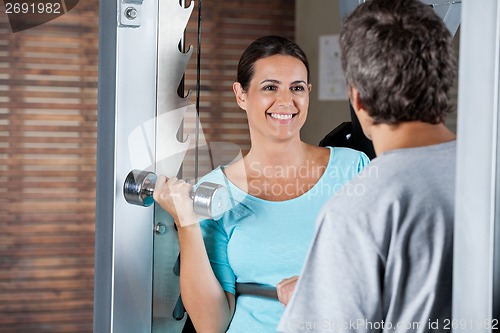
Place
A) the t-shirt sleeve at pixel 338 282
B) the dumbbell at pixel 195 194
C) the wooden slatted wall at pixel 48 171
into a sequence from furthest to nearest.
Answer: the wooden slatted wall at pixel 48 171 < the dumbbell at pixel 195 194 < the t-shirt sleeve at pixel 338 282

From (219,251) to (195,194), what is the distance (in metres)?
0.10

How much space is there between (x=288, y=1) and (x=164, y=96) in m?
1.50

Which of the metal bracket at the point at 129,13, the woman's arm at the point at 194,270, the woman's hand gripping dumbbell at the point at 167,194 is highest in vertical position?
the metal bracket at the point at 129,13

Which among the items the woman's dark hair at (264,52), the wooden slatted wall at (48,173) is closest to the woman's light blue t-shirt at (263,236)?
the woman's dark hair at (264,52)

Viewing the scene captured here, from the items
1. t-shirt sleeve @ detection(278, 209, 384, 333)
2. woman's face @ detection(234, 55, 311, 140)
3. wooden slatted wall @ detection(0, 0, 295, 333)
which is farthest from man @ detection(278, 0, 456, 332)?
wooden slatted wall @ detection(0, 0, 295, 333)

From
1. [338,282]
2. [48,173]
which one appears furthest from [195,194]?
[48,173]

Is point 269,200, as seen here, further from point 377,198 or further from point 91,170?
point 91,170

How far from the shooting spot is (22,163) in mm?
2410

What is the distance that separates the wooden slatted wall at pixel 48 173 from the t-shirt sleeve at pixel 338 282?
2010 mm

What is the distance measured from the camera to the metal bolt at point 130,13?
2.44ft

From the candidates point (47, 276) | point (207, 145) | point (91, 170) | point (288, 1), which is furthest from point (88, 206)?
point (207, 145)

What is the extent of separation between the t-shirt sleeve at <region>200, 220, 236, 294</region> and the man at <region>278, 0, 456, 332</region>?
0.87 feet

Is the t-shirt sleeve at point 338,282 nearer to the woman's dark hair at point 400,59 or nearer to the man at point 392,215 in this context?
the man at point 392,215

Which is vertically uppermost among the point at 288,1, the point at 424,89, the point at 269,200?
the point at 288,1
